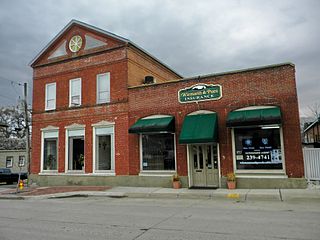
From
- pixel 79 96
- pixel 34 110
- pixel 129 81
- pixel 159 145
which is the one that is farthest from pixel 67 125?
pixel 159 145

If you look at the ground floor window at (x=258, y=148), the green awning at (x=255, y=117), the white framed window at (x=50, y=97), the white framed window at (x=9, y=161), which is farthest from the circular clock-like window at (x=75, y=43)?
the white framed window at (x=9, y=161)

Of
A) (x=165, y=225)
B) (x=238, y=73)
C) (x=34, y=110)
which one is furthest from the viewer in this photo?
(x=34, y=110)

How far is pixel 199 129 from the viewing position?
15.2 m

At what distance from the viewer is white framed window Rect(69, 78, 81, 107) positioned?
20.1m

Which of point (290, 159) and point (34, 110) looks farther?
point (34, 110)

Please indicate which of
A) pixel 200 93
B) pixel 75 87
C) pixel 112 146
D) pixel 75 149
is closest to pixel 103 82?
pixel 75 87

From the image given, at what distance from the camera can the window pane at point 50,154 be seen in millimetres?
20672

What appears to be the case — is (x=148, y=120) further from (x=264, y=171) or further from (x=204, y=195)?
(x=264, y=171)

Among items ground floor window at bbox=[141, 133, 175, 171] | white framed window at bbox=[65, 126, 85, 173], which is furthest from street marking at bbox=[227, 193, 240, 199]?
white framed window at bbox=[65, 126, 85, 173]

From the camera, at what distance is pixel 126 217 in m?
9.37

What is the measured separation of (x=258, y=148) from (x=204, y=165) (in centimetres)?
292

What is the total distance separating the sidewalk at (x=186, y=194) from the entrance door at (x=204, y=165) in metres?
1.05

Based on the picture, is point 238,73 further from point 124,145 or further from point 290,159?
point 124,145

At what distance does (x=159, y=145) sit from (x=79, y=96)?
21.8ft
